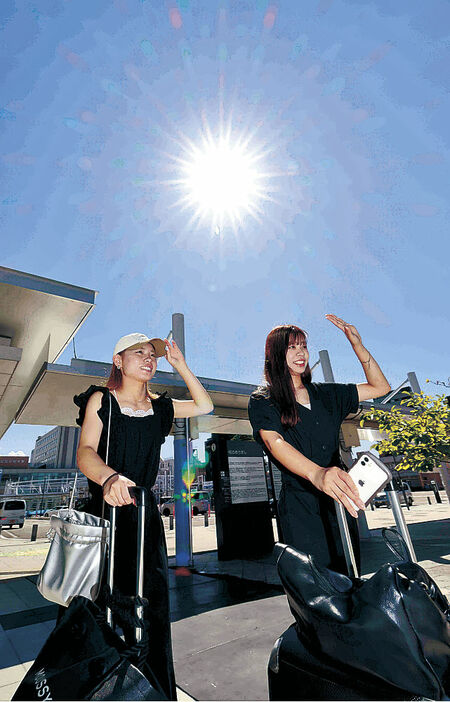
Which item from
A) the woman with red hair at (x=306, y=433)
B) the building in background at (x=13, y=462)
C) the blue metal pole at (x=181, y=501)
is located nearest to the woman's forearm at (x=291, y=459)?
the woman with red hair at (x=306, y=433)

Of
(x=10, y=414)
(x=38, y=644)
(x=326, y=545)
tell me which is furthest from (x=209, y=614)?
(x=10, y=414)

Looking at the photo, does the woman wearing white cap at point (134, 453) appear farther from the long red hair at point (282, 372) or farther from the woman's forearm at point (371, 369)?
the woman's forearm at point (371, 369)

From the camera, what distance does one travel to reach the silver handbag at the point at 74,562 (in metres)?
1.26

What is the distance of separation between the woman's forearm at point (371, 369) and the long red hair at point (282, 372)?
0.31m

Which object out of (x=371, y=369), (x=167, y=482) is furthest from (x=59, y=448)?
(x=371, y=369)

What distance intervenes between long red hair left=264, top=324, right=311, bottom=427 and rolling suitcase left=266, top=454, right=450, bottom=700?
724 millimetres

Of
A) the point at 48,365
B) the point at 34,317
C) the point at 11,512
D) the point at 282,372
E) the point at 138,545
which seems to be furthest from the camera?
the point at 11,512

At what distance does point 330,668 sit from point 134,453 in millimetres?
1165

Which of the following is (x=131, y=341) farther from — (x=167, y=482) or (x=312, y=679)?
(x=167, y=482)

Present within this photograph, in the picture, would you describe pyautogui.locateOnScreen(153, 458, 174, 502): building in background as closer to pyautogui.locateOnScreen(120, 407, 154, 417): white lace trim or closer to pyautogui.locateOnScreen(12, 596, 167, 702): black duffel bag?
pyautogui.locateOnScreen(120, 407, 154, 417): white lace trim

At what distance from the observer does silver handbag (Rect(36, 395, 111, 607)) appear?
4.15ft

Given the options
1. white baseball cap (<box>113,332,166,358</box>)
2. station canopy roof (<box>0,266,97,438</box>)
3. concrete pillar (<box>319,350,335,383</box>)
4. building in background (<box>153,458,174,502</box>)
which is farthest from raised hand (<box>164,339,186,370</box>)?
building in background (<box>153,458,174,502</box>)

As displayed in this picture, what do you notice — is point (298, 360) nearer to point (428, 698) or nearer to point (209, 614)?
point (428, 698)

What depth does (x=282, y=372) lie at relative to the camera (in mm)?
1887
